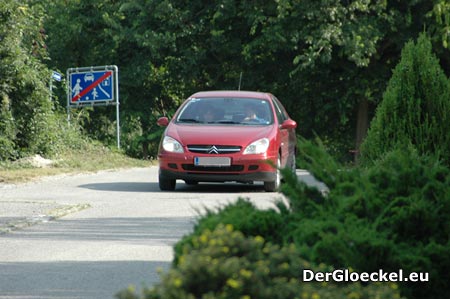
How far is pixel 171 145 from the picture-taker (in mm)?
17406

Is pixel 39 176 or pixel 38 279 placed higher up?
pixel 38 279

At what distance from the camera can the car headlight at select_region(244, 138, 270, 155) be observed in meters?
17.2

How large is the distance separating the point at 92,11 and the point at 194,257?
1402 inches

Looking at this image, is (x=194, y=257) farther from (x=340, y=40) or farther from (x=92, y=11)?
(x=92, y=11)

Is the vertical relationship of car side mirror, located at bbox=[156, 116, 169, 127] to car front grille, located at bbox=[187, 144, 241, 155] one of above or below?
above

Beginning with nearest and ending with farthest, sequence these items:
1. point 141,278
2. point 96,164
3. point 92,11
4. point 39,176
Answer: point 141,278 < point 39,176 < point 96,164 < point 92,11

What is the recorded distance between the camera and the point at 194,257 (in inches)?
160

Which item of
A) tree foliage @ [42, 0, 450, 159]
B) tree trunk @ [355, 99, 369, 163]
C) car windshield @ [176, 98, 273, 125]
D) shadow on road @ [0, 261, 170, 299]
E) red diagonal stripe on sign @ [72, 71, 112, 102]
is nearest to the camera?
shadow on road @ [0, 261, 170, 299]

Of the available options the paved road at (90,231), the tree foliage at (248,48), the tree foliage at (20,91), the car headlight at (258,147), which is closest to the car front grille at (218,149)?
the car headlight at (258,147)

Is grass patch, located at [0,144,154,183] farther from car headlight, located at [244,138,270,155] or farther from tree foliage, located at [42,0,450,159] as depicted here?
tree foliage, located at [42,0,450,159]

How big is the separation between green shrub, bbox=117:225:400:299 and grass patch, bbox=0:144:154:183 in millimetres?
14912

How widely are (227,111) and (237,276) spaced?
14.4 m

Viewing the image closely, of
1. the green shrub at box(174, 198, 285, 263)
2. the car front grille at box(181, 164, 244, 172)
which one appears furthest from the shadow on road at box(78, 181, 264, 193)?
the green shrub at box(174, 198, 285, 263)

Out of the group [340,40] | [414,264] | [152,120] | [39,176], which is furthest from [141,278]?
[152,120]
